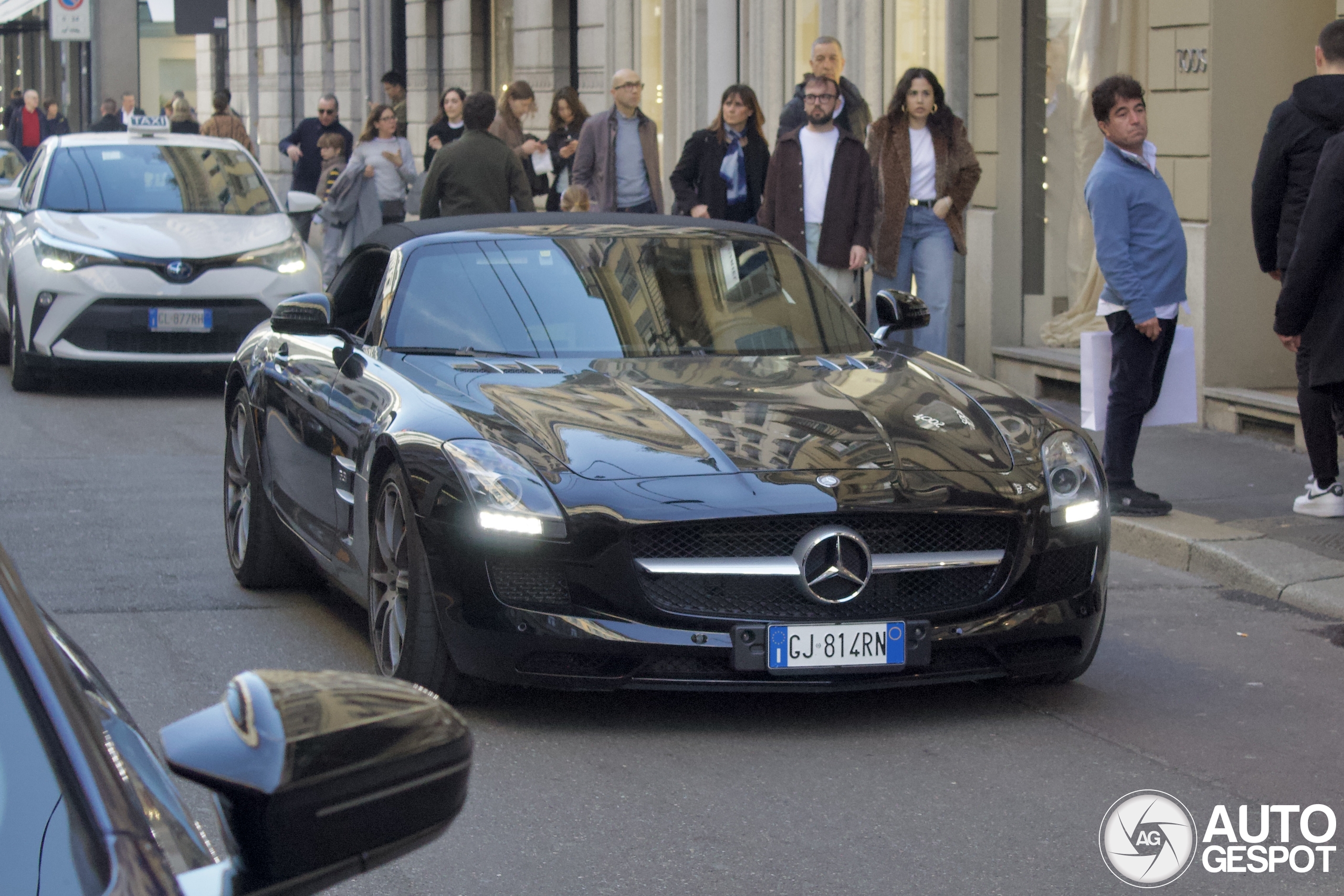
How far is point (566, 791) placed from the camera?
4684mm

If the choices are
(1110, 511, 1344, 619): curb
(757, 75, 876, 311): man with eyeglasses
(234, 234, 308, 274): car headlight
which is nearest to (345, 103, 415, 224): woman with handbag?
(234, 234, 308, 274): car headlight

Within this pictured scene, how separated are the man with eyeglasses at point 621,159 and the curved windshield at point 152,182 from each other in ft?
7.59

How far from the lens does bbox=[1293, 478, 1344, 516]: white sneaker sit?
8.45 m

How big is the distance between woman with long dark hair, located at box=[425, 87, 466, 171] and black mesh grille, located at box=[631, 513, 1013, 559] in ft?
43.6

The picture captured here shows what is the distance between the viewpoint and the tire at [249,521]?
7.09 metres

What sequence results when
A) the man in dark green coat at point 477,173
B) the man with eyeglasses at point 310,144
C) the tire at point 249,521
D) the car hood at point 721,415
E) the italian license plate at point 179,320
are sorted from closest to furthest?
the car hood at point 721,415, the tire at point 249,521, the italian license plate at point 179,320, the man in dark green coat at point 477,173, the man with eyeglasses at point 310,144

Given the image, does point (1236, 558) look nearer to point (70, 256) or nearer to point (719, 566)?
point (719, 566)

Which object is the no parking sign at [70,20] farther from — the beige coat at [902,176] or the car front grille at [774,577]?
the car front grille at [774,577]

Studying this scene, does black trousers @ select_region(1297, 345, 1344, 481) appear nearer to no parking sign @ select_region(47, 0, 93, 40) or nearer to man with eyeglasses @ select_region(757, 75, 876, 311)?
man with eyeglasses @ select_region(757, 75, 876, 311)

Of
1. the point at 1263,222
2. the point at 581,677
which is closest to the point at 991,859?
the point at 581,677

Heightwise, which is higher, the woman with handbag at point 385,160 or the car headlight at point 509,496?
the woman with handbag at point 385,160

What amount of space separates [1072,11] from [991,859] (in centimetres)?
1046

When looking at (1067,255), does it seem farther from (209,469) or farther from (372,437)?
(372,437)

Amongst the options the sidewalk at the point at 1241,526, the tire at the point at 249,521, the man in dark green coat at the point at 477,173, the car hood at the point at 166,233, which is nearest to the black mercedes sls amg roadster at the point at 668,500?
the tire at the point at 249,521
